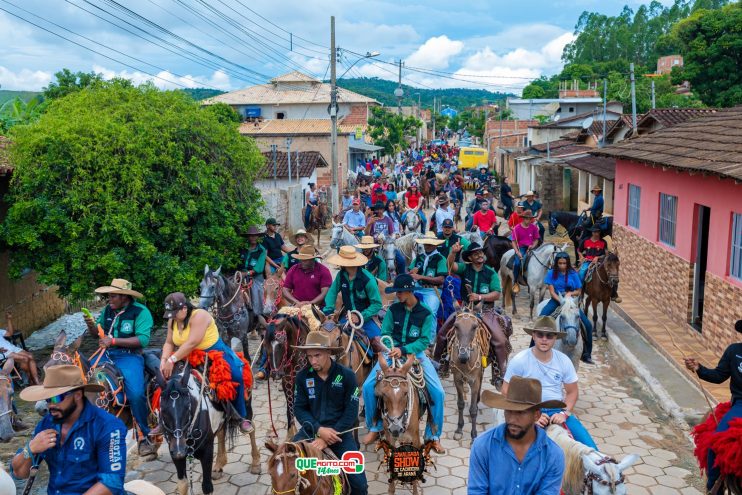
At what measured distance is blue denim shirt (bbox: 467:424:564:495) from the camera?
4.27 meters

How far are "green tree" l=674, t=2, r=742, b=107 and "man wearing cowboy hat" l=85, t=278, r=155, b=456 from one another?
124 feet

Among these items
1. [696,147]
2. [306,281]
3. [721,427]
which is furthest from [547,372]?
[696,147]

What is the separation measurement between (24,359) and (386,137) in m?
46.5

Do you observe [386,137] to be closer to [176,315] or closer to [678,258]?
[678,258]

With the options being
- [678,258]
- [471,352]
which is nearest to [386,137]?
[678,258]

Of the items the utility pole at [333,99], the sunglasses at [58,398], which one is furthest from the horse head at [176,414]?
the utility pole at [333,99]

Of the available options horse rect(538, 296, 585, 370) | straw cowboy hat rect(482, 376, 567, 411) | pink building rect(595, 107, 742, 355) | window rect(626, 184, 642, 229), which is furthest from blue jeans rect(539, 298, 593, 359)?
window rect(626, 184, 642, 229)

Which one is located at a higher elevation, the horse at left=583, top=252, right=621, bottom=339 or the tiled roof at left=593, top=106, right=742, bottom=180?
the tiled roof at left=593, top=106, right=742, bottom=180

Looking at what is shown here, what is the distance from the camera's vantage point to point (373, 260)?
42.3ft

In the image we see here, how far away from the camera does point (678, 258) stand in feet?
45.1

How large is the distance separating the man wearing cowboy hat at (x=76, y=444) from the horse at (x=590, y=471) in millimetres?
3387

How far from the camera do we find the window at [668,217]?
14.5 metres

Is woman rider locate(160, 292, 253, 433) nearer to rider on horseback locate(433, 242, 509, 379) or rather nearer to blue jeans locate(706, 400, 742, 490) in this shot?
rider on horseback locate(433, 242, 509, 379)
